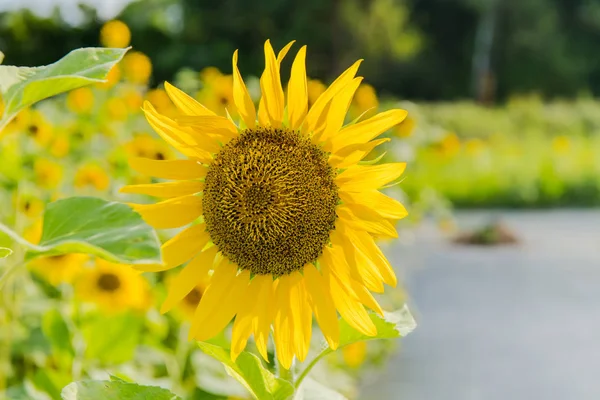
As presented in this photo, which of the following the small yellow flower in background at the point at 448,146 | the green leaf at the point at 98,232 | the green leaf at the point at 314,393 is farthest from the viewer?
the small yellow flower in background at the point at 448,146

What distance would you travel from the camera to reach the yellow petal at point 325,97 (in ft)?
1.25

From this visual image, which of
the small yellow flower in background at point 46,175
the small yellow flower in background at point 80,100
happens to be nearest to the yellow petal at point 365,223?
the small yellow flower in background at point 46,175

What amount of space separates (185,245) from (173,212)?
2cm

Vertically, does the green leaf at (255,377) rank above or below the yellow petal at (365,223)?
below

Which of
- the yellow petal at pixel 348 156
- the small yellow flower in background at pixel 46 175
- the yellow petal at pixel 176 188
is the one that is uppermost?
the yellow petal at pixel 348 156

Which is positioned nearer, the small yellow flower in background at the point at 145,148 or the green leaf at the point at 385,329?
the green leaf at the point at 385,329

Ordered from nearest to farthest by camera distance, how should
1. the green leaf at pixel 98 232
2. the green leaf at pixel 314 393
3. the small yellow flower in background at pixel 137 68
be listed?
1. the green leaf at pixel 98 232
2. the green leaf at pixel 314 393
3. the small yellow flower in background at pixel 137 68

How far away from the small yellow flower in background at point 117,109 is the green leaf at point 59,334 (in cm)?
85


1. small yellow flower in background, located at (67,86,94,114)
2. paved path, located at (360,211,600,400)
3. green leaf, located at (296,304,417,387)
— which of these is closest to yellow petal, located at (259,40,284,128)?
green leaf, located at (296,304,417,387)

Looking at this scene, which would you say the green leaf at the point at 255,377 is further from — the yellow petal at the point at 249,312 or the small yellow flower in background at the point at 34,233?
the small yellow flower in background at the point at 34,233

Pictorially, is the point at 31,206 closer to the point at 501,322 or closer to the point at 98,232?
the point at 98,232

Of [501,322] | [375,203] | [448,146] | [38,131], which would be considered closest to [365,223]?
[375,203]

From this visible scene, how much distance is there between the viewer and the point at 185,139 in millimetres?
418

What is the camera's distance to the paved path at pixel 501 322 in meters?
2.19
